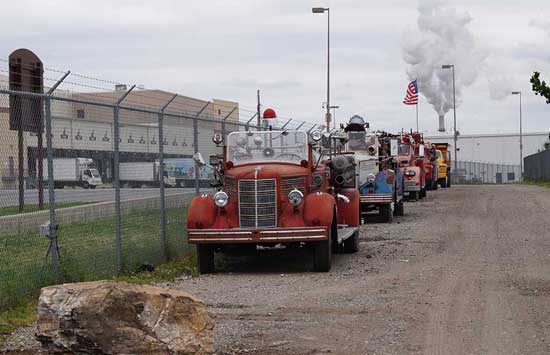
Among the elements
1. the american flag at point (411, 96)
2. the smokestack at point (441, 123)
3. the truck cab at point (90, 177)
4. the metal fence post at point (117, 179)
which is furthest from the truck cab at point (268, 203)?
the smokestack at point (441, 123)

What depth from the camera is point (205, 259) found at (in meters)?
13.7

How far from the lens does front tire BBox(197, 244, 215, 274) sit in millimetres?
13664

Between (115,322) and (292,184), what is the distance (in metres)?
6.83

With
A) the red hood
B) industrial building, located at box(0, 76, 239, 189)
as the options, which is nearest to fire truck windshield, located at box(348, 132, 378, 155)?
industrial building, located at box(0, 76, 239, 189)

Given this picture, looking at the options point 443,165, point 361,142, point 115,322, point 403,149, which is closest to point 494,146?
point 443,165

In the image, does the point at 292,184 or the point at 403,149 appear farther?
the point at 403,149

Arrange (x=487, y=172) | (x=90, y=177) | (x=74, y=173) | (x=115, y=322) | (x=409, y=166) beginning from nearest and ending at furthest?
(x=115, y=322)
(x=74, y=173)
(x=90, y=177)
(x=409, y=166)
(x=487, y=172)

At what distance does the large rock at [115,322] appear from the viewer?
709 centimetres

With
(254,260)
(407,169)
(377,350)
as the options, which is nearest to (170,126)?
(254,260)

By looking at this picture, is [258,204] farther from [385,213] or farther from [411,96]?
[411,96]

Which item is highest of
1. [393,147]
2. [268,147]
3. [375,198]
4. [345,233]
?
[393,147]

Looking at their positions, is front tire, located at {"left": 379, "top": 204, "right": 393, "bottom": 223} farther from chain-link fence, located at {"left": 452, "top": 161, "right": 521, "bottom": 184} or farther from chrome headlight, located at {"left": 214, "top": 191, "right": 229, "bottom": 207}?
chain-link fence, located at {"left": 452, "top": 161, "right": 521, "bottom": 184}

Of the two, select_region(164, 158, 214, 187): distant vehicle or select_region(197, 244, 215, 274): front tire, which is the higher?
select_region(164, 158, 214, 187): distant vehicle

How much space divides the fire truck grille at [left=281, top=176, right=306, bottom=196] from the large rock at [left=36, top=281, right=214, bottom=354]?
246 inches
